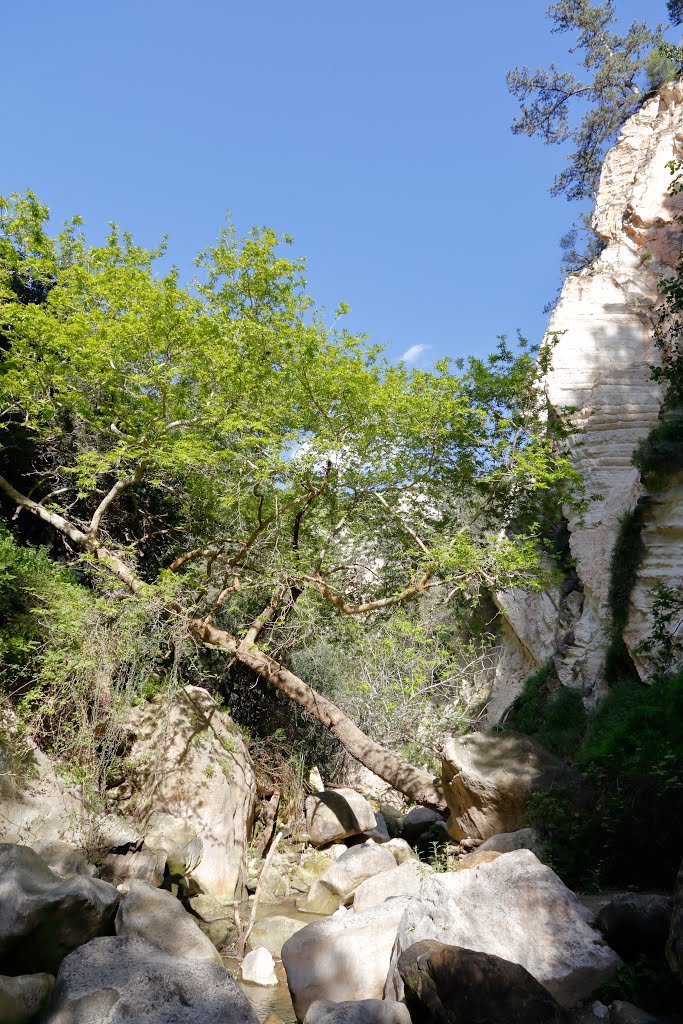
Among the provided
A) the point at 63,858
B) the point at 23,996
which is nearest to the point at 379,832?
the point at 63,858

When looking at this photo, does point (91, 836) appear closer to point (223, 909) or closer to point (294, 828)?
point (223, 909)

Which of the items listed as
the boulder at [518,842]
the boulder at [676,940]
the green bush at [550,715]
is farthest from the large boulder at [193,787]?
the boulder at [676,940]

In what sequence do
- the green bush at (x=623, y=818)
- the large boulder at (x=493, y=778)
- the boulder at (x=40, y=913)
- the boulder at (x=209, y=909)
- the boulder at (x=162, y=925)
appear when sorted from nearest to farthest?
the boulder at (x=40, y=913)
the boulder at (x=162, y=925)
the green bush at (x=623, y=818)
the boulder at (x=209, y=909)
the large boulder at (x=493, y=778)

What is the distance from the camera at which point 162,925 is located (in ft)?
18.4

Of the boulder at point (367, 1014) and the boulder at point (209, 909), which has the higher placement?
the boulder at point (367, 1014)

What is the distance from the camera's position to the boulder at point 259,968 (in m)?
6.32

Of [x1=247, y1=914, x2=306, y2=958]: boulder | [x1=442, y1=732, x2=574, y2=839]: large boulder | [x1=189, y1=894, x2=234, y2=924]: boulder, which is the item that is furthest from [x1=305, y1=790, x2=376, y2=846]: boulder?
[x1=247, y1=914, x2=306, y2=958]: boulder

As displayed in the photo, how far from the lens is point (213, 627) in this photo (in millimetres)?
10211

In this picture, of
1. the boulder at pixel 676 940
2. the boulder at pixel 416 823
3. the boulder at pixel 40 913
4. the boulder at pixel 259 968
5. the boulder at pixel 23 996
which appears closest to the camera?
the boulder at pixel 676 940

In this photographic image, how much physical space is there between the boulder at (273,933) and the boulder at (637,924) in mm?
3354

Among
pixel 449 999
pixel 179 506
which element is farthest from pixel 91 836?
pixel 179 506

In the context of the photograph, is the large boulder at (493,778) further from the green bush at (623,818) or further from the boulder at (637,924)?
the boulder at (637,924)

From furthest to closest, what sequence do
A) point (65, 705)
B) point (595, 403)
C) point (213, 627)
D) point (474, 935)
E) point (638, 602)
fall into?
point (595, 403)
point (638, 602)
point (213, 627)
point (65, 705)
point (474, 935)

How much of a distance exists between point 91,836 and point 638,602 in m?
9.43
